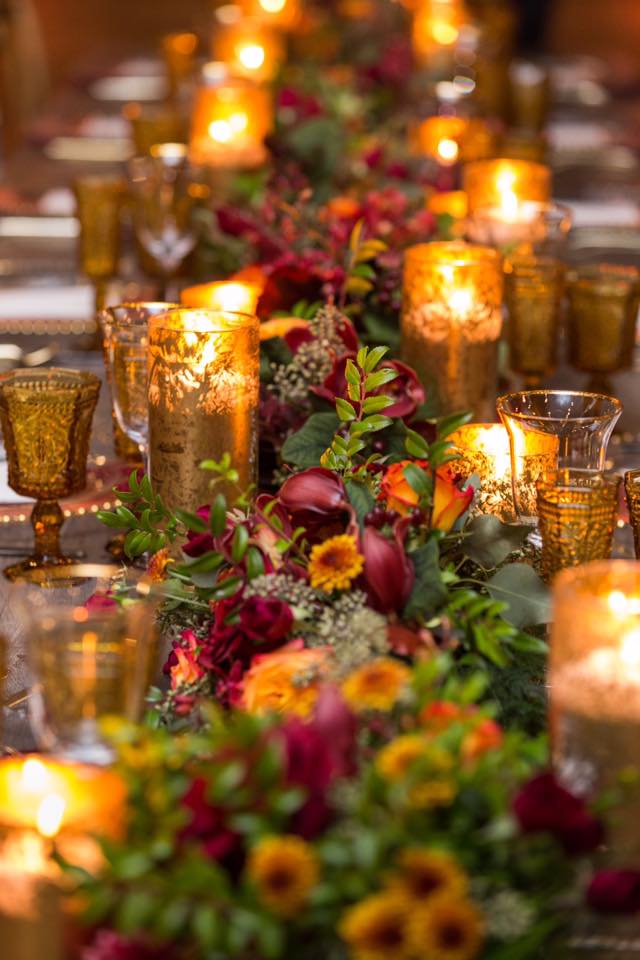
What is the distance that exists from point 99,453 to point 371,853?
113 cm

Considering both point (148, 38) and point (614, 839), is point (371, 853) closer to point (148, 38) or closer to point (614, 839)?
point (614, 839)

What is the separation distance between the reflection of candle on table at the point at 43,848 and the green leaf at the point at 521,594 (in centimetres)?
36

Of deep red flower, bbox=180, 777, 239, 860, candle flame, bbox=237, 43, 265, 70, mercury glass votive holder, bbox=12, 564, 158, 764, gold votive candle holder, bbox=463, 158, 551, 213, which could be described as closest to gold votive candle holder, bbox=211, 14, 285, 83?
candle flame, bbox=237, 43, 265, 70

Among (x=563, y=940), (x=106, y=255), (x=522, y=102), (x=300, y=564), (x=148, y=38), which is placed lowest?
(x=563, y=940)

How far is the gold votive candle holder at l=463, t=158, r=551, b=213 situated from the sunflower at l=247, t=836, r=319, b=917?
1.97 metres

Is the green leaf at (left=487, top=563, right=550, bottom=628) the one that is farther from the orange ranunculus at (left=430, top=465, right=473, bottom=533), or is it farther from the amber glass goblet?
the amber glass goblet

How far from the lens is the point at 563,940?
2.21ft

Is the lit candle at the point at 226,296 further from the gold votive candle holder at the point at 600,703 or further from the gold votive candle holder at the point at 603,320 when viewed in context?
the gold votive candle holder at the point at 600,703

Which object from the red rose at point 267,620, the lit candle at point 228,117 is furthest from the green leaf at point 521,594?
the lit candle at point 228,117

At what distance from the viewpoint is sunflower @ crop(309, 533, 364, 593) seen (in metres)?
0.93

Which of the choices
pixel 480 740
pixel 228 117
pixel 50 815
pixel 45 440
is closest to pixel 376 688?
pixel 480 740

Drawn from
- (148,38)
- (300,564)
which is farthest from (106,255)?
(148,38)

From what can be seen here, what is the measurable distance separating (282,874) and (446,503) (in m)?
0.41

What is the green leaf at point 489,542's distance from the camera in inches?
40.8
